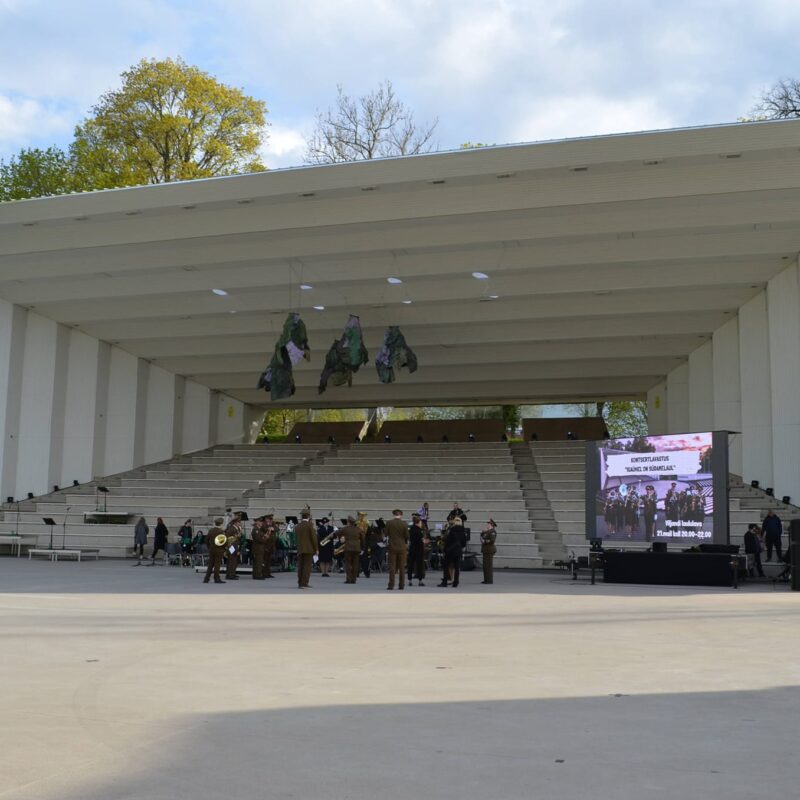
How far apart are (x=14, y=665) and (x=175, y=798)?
13.7 ft

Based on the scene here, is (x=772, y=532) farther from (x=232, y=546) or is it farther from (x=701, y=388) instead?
(x=232, y=546)

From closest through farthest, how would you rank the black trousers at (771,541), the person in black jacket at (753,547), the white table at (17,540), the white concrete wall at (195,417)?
the person in black jacket at (753,547), the black trousers at (771,541), the white table at (17,540), the white concrete wall at (195,417)

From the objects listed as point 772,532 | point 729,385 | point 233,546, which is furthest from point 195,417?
point 772,532

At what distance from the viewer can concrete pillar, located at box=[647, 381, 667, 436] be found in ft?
112

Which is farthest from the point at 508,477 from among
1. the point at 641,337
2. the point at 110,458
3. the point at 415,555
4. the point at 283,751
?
the point at 283,751

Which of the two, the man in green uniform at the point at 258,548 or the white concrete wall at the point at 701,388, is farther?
the white concrete wall at the point at 701,388

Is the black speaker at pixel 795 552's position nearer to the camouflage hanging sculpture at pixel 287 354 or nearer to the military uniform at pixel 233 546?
the military uniform at pixel 233 546

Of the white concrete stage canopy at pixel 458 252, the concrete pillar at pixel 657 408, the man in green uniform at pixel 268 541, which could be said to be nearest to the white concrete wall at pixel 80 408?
the white concrete stage canopy at pixel 458 252

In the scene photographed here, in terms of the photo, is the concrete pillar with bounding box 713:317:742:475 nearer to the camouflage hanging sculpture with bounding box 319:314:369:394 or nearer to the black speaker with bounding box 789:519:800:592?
the black speaker with bounding box 789:519:800:592

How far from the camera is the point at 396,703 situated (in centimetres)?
650

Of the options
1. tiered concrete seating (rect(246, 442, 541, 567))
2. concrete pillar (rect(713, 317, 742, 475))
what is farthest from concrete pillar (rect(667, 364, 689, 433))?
tiered concrete seating (rect(246, 442, 541, 567))

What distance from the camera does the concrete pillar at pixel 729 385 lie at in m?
27.0

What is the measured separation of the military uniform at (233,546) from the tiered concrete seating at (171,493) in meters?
8.34

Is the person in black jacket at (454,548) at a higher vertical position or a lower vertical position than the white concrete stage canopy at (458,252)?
lower
